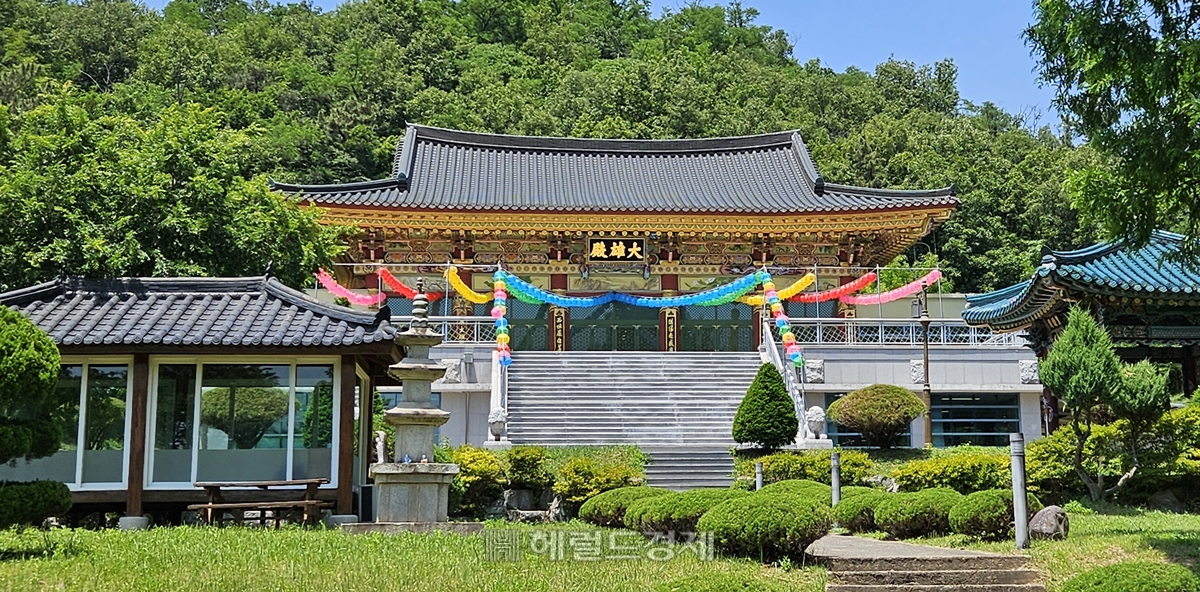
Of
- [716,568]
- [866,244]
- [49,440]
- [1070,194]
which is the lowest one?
[716,568]

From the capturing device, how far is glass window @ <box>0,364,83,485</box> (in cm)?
1305

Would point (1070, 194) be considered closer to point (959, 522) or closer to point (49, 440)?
point (959, 522)

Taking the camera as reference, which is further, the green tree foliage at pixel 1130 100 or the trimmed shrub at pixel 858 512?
the trimmed shrub at pixel 858 512

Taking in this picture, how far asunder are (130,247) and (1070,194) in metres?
13.6

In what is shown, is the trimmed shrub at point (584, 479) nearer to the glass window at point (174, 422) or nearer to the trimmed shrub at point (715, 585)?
the glass window at point (174, 422)

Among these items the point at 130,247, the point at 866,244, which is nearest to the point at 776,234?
the point at 866,244

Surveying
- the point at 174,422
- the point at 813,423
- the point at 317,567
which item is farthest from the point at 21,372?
the point at 813,423

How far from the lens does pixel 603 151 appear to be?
3369 cm

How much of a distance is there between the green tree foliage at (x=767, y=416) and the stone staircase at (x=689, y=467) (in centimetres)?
59

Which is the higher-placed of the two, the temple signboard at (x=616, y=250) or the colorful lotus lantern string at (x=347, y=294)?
the temple signboard at (x=616, y=250)

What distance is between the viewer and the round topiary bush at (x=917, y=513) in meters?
11.0

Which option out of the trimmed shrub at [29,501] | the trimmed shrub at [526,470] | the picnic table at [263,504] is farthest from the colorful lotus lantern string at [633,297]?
the trimmed shrub at [29,501]

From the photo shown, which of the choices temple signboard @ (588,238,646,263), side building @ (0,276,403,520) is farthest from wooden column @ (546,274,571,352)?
side building @ (0,276,403,520)

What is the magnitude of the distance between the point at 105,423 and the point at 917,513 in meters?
9.60
